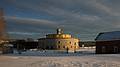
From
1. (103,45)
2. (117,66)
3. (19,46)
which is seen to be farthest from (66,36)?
(117,66)

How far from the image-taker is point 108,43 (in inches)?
2228

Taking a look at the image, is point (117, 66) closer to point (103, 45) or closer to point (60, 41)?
point (103, 45)

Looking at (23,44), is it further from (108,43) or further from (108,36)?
(108,43)

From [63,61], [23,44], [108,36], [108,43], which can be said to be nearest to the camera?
[63,61]

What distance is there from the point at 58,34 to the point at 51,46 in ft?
21.0

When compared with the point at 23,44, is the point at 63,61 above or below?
below

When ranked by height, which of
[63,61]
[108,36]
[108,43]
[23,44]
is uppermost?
[108,36]

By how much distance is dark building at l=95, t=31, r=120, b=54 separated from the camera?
55094 millimetres

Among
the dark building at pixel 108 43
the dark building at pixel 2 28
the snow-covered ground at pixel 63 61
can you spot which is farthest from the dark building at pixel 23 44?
the snow-covered ground at pixel 63 61

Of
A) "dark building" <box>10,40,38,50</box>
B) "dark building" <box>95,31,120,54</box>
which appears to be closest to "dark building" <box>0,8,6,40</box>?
"dark building" <box>95,31,120,54</box>

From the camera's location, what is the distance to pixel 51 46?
11031 cm

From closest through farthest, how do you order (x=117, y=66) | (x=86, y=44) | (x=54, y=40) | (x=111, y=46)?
(x=117, y=66)
(x=111, y=46)
(x=54, y=40)
(x=86, y=44)

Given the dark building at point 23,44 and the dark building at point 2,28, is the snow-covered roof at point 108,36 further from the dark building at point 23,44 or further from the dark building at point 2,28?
the dark building at point 23,44

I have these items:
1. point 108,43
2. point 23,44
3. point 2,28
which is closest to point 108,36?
point 108,43
